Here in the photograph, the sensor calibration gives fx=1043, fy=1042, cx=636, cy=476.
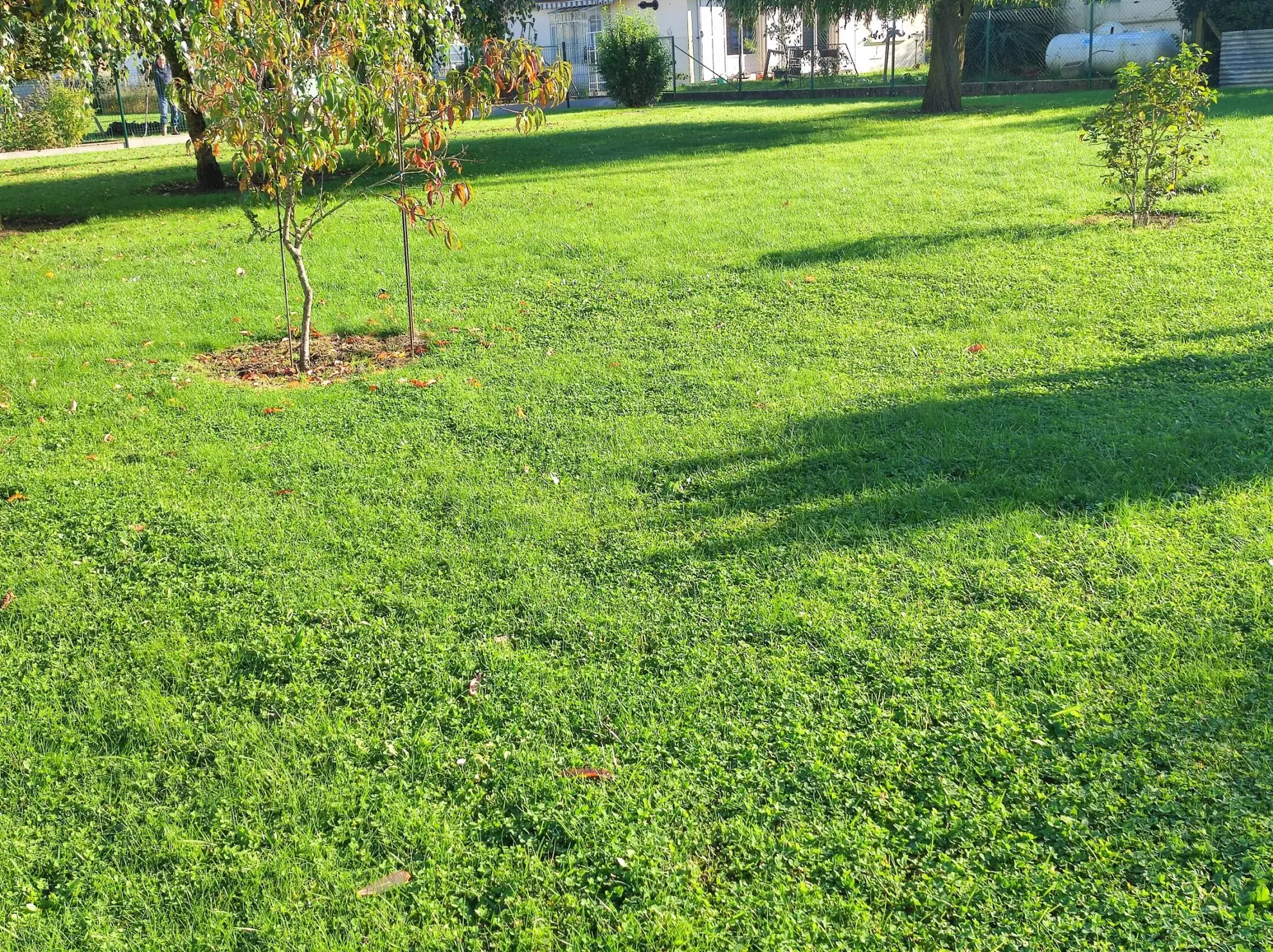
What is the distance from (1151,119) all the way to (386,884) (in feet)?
29.7

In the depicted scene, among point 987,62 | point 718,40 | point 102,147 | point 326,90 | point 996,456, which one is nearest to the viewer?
point 996,456

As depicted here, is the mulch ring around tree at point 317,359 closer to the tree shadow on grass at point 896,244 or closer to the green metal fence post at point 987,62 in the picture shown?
the tree shadow on grass at point 896,244

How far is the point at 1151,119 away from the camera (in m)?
8.93

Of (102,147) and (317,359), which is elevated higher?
(102,147)

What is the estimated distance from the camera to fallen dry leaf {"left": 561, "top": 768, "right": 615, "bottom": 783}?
2926 mm

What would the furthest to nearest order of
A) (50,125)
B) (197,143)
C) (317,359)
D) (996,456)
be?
1. (50,125)
2. (197,143)
3. (317,359)
4. (996,456)

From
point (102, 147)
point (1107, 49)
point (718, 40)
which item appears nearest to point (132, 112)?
point (102, 147)

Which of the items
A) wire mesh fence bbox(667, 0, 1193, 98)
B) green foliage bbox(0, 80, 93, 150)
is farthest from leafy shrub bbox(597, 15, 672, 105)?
green foliage bbox(0, 80, 93, 150)

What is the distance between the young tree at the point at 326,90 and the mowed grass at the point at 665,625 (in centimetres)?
127

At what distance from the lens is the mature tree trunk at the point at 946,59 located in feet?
63.1

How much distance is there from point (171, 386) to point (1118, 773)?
18.0ft

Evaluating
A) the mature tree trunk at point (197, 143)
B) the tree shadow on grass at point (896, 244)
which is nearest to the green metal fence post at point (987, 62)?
the mature tree trunk at point (197, 143)

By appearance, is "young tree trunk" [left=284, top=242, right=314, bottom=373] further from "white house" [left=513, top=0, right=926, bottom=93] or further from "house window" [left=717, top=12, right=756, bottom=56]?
"house window" [left=717, top=12, right=756, bottom=56]

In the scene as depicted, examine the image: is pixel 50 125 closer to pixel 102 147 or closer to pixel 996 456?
pixel 102 147
